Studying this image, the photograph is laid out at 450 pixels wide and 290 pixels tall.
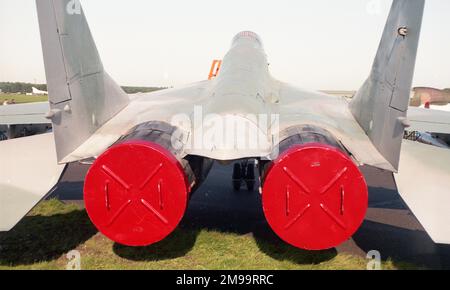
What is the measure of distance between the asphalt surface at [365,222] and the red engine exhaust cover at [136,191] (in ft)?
7.96

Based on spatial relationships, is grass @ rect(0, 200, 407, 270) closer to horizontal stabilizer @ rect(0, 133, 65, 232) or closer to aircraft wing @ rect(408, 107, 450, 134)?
horizontal stabilizer @ rect(0, 133, 65, 232)

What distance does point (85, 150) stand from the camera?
504 centimetres

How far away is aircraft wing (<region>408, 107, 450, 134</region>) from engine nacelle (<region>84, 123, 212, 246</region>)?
20.4ft

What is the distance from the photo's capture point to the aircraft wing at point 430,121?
8.38m

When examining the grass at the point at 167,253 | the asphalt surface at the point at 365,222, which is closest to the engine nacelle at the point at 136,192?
the grass at the point at 167,253

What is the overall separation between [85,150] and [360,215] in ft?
11.1

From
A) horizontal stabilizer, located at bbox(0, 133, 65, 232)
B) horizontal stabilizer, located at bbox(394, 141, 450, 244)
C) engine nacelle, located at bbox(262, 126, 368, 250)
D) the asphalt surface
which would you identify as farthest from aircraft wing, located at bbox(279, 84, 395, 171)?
horizontal stabilizer, located at bbox(0, 133, 65, 232)

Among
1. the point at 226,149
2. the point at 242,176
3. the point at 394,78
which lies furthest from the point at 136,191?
the point at 242,176

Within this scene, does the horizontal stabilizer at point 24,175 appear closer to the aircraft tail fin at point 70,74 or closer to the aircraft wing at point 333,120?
the aircraft tail fin at point 70,74

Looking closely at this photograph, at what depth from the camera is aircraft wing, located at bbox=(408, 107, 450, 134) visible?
8.38 metres

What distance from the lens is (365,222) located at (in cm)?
700

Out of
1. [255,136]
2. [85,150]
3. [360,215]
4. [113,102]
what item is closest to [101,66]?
[113,102]

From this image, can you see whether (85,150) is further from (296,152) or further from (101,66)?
(296,152)
